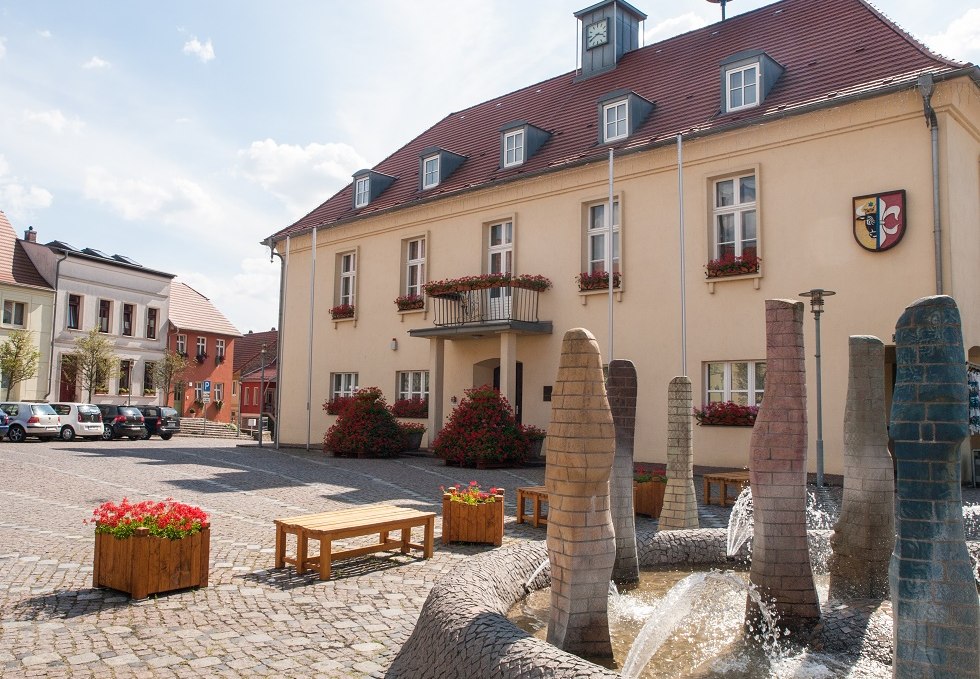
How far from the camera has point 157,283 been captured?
144 ft

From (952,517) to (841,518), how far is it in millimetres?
2726

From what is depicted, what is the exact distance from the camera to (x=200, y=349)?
1907 inches

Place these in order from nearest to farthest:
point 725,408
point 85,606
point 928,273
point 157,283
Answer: point 85,606
point 928,273
point 725,408
point 157,283

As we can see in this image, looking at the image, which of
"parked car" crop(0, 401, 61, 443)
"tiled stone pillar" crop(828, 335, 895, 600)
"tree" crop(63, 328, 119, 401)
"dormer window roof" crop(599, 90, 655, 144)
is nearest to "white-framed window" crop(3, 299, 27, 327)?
"tree" crop(63, 328, 119, 401)

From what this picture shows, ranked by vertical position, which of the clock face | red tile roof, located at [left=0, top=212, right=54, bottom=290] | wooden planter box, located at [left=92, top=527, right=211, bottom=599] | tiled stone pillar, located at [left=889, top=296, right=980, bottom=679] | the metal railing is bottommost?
wooden planter box, located at [left=92, top=527, right=211, bottom=599]

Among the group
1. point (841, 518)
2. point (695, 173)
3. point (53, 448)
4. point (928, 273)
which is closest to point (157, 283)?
point (53, 448)

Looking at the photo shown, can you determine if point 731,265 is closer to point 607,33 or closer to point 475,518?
point 475,518

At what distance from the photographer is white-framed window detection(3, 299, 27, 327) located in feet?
119

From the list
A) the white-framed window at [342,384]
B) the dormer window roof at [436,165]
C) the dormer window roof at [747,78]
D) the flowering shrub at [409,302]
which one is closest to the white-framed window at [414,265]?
the flowering shrub at [409,302]

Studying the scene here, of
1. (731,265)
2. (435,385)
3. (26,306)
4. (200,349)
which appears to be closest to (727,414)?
(731,265)

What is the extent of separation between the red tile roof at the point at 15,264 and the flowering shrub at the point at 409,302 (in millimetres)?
23646

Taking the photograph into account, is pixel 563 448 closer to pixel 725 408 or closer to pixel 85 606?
pixel 85 606

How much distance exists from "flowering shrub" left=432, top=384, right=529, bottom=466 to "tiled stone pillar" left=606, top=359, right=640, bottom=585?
11.5 meters

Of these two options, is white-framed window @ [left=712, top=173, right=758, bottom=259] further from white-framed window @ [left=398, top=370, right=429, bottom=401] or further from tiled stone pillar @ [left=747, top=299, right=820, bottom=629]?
tiled stone pillar @ [left=747, top=299, right=820, bottom=629]
